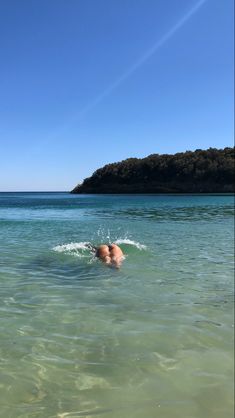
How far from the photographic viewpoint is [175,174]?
16825 cm

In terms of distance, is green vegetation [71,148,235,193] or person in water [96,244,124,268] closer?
person in water [96,244,124,268]

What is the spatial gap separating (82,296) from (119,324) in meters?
2.15

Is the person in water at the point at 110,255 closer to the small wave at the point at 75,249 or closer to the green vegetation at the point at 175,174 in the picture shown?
the small wave at the point at 75,249

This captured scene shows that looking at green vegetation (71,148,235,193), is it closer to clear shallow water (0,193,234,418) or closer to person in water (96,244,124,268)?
person in water (96,244,124,268)

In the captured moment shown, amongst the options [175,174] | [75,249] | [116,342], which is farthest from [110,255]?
[175,174]

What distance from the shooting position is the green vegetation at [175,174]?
6225 inches

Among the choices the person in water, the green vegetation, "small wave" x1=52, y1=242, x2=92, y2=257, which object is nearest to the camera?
the person in water

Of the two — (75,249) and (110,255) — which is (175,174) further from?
(110,255)

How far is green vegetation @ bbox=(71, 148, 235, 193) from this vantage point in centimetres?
15812

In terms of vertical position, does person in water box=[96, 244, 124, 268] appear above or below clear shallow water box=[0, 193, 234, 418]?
above

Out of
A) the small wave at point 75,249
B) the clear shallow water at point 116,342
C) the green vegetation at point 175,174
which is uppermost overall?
the green vegetation at point 175,174

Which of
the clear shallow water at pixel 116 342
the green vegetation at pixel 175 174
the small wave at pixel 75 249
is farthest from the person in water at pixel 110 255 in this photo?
the green vegetation at pixel 175 174

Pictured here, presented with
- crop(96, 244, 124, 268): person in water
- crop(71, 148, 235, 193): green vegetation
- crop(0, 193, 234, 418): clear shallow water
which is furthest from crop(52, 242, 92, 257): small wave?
crop(71, 148, 235, 193): green vegetation

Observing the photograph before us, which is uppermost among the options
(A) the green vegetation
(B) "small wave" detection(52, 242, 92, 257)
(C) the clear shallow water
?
(A) the green vegetation
